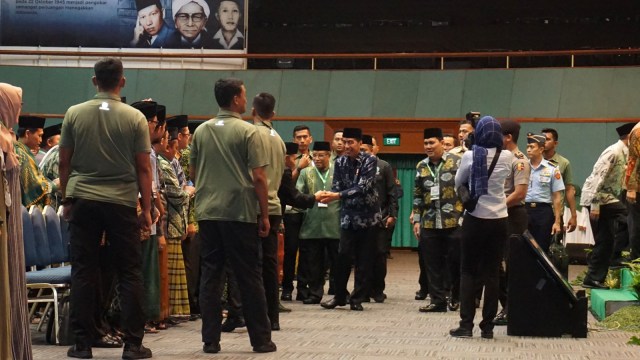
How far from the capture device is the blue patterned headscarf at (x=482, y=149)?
6.97 meters

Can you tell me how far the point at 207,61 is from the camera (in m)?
17.2

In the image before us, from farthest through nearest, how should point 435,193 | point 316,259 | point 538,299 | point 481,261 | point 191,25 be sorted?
point 191,25
point 316,259
point 435,193
point 538,299
point 481,261

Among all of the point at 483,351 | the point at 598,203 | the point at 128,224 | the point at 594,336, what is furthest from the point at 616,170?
the point at 128,224

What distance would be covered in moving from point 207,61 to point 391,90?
2920 mm

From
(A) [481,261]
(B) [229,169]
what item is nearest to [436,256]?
(A) [481,261]

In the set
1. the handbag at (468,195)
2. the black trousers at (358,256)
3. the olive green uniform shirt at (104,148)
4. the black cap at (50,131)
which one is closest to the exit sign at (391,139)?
the black cap at (50,131)

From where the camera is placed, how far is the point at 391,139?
55.6 ft

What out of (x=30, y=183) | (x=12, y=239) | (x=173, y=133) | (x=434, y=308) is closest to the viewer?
(x=12, y=239)

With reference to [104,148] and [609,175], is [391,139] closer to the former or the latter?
[609,175]

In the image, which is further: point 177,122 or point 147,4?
point 147,4

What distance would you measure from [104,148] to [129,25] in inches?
480

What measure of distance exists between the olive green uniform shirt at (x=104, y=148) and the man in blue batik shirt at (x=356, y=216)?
3.31 m

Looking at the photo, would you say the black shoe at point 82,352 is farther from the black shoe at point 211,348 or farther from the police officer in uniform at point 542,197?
the police officer in uniform at point 542,197

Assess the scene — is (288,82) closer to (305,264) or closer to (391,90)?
(391,90)
